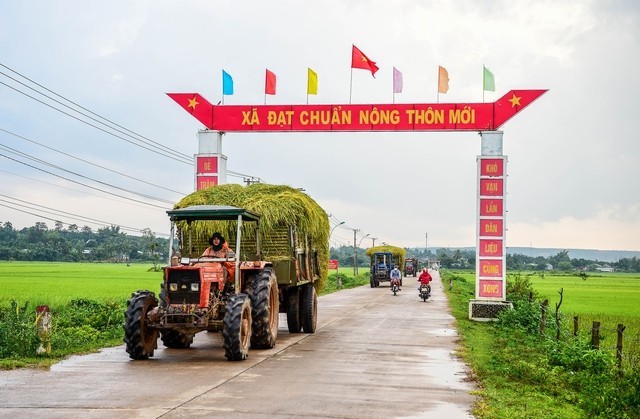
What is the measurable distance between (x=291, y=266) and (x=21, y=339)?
19.5ft

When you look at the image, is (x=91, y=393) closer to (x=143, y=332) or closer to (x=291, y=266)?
(x=143, y=332)

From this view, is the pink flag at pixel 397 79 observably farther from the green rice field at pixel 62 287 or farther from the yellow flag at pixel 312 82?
the green rice field at pixel 62 287

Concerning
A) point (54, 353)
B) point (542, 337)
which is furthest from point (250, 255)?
point (542, 337)

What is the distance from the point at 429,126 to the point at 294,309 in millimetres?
7254

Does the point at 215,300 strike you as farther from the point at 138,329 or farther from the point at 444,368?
the point at 444,368

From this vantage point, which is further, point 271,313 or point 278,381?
point 271,313

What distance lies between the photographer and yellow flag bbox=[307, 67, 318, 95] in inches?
952

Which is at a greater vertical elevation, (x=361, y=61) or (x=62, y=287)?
(x=361, y=61)

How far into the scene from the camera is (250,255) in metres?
17.2

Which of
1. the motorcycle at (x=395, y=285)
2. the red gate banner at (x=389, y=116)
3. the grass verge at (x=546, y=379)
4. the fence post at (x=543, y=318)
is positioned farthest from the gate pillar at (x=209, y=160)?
the motorcycle at (x=395, y=285)

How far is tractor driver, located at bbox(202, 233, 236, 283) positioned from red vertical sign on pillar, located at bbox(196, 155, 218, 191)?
8.20 metres

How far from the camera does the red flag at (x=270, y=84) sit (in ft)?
79.6

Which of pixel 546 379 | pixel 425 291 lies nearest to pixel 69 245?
pixel 425 291

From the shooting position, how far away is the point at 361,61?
24031 millimetres
